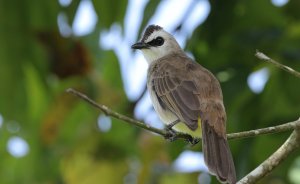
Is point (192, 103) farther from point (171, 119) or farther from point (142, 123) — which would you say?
point (142, 123)

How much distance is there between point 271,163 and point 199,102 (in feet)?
2.99

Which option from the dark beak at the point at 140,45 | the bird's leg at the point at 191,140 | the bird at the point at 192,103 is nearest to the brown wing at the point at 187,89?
the bird at the point at 192,103

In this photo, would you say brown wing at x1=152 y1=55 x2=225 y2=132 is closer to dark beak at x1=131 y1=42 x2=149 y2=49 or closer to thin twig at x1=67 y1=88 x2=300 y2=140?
dark beak at x1=131 y1=42 x2=149 y2=49

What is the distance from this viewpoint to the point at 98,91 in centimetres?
520

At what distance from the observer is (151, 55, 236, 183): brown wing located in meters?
3.56

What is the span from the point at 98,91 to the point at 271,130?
2226mm

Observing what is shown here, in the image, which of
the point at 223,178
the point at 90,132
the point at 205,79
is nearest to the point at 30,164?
the point at 90,132

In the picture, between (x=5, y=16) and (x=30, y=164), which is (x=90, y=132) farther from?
(x=5, y=16)

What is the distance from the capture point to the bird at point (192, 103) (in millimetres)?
3578

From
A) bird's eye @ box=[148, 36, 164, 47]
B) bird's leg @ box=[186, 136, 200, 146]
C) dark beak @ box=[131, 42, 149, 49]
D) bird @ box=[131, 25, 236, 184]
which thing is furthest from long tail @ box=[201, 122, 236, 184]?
bird's eye @ box=[148, 36, 164, 47]

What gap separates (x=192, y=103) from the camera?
3971 millimetres

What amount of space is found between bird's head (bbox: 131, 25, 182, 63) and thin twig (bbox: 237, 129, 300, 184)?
1.82 meters

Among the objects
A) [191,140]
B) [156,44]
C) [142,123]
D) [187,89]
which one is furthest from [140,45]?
[142,123]

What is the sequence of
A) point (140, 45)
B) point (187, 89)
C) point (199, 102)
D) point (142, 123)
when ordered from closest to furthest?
point (142, 123), point (199, 102), point (187, 89), point (140, 45)
